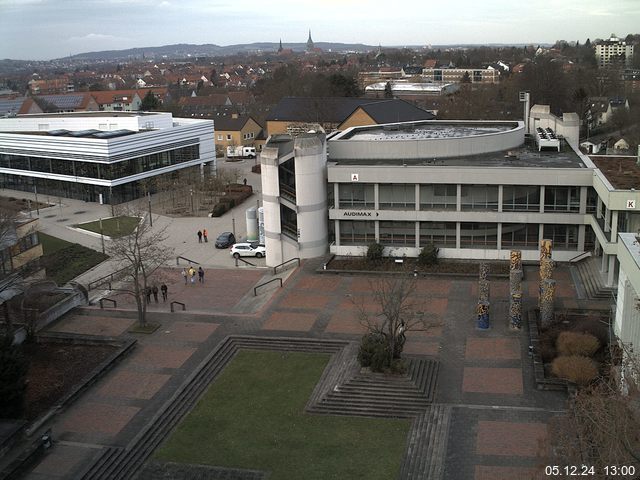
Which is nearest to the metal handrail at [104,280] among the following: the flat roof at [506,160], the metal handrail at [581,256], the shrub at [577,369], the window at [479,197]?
the flat roof at [506,160]

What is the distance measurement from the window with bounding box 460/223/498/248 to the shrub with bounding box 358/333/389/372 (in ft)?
50.2

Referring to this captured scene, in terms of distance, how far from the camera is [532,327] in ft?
98.9

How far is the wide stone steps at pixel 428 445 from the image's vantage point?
826 inches

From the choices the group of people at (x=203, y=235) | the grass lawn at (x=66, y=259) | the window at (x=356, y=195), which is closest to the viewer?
the window at (x=356, y=195)

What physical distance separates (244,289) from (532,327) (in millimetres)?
15204

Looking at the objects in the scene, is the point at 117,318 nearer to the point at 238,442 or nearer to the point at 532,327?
the point at 238,442

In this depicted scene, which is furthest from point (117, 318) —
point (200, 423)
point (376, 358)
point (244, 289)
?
point (376, 358)

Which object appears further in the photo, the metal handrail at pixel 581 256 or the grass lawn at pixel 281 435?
the metal handrail at pixel 581 256

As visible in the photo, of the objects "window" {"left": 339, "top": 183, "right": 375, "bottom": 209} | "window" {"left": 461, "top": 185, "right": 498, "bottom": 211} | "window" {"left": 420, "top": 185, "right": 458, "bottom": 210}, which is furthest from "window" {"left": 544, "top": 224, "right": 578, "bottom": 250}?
"window" {"left": 339, "top": 183, "right": 375, "bottom": 209}

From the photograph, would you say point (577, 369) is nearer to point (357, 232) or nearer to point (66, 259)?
point (357, 232)

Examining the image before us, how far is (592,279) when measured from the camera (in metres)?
35.2

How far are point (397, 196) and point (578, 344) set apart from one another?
16536 millimetres

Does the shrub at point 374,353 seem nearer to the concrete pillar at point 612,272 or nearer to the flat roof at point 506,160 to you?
the concrete pillar at point 612,272

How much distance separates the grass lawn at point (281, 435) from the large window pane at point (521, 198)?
57.1 feet
